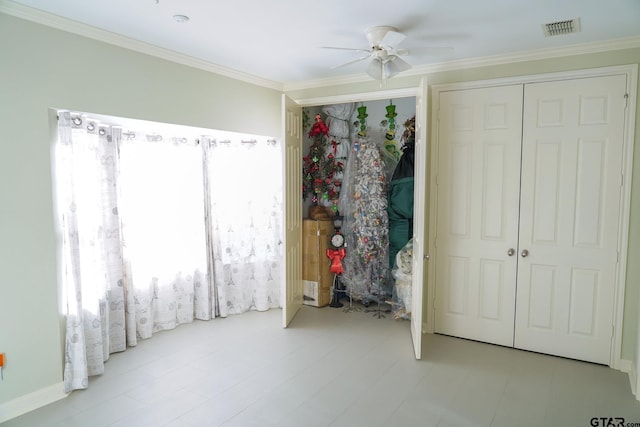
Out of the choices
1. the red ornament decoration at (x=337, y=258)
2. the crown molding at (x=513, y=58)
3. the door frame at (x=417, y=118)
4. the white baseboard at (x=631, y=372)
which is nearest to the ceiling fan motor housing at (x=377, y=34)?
the door frame at (x=417, y=118)

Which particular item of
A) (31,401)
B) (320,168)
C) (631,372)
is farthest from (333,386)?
(320,168)

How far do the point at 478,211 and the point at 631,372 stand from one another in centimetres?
166

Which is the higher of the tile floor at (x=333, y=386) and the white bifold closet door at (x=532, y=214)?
the white bifold closet door at (x=532, y=214)

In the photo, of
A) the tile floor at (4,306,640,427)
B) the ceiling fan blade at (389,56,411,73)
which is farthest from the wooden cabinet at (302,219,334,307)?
the ceiling fan blade at (389,56,411,73)

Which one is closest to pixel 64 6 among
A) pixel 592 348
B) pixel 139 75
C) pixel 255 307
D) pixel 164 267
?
pixel 139 75

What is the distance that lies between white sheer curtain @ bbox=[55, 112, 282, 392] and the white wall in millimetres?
147

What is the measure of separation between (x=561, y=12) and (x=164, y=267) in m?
3.87

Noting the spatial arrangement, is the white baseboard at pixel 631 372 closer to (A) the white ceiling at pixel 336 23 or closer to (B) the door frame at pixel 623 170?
(B) the door frame at pixel 623 170

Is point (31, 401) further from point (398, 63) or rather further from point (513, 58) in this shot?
point (513, 58)

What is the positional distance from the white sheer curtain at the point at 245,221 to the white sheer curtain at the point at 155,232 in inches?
0.4

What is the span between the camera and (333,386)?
9.46 feet

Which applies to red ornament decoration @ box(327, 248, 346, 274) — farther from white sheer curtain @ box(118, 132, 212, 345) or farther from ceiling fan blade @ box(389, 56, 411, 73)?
ceiling fan blade @ box(389, 56, 411, 73)

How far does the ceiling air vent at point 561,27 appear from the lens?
268cm

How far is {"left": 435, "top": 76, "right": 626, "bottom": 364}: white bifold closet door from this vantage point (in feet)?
10.3
